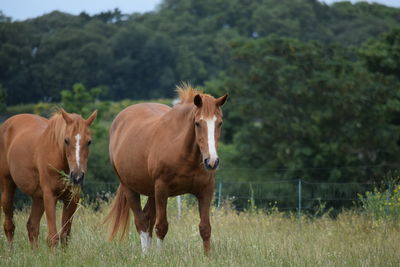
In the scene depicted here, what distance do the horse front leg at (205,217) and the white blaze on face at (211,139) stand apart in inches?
34.1

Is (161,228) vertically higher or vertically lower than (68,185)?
lower

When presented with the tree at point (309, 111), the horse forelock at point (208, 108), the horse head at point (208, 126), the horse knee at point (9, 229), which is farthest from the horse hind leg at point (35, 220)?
the tree at point (309, 111)

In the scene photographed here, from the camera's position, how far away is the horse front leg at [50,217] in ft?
25.9

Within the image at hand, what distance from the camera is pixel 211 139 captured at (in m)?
6.89

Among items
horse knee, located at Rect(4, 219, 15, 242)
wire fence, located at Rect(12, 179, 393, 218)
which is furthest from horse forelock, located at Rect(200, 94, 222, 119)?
wire fence, located at Rect(12, 179, 393, 218)

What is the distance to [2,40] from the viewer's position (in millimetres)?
33531

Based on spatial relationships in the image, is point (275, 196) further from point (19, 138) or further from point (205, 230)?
point (205, 230)

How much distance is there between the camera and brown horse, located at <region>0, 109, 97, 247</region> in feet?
25.5

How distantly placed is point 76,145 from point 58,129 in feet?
2.07

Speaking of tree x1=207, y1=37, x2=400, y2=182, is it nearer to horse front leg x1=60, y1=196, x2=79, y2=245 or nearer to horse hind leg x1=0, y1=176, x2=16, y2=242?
horse hind leg x1=0, y1=176, x2=16, y2=242

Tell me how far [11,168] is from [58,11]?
43.7m

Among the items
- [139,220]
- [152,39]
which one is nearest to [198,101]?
[139,220]

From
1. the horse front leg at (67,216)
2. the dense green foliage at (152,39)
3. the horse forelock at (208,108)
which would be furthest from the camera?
the dense green foliage at (152,39)

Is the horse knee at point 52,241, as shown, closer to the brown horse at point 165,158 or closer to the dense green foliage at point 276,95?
the brown horse at point 165,158
